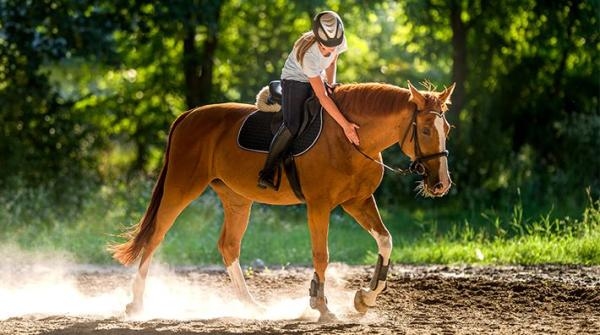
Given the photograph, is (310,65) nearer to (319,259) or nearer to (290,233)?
(319,259)

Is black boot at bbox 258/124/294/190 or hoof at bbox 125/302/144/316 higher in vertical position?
black boot at bbox 258/124/294/190

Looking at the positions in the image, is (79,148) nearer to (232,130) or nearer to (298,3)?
(298,3)

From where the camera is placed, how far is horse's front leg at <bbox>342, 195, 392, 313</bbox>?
26.9ft

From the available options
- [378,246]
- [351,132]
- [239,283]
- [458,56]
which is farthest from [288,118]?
[458,56]

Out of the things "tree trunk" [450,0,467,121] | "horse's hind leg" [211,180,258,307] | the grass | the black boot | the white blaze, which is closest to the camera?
the white blaze

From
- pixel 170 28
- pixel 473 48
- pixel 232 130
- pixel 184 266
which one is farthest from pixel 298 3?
pixel 232 130

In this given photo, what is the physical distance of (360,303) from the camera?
8250 millimetres

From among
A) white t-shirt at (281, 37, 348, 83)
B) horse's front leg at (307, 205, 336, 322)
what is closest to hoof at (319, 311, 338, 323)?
horse's front leg at (307, 205, 336, 322)

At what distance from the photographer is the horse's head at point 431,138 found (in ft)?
25.2

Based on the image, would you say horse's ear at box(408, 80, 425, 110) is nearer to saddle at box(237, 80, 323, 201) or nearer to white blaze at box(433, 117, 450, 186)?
white blaze at box(433, 117, 450, 186)

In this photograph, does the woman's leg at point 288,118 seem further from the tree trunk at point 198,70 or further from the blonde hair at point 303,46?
the tree trunk at point 198,70

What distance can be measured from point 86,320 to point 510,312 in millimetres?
3076

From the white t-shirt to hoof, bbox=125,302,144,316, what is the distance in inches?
81.6

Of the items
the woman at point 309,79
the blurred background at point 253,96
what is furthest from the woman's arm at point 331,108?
the blurred background at point 253,96
